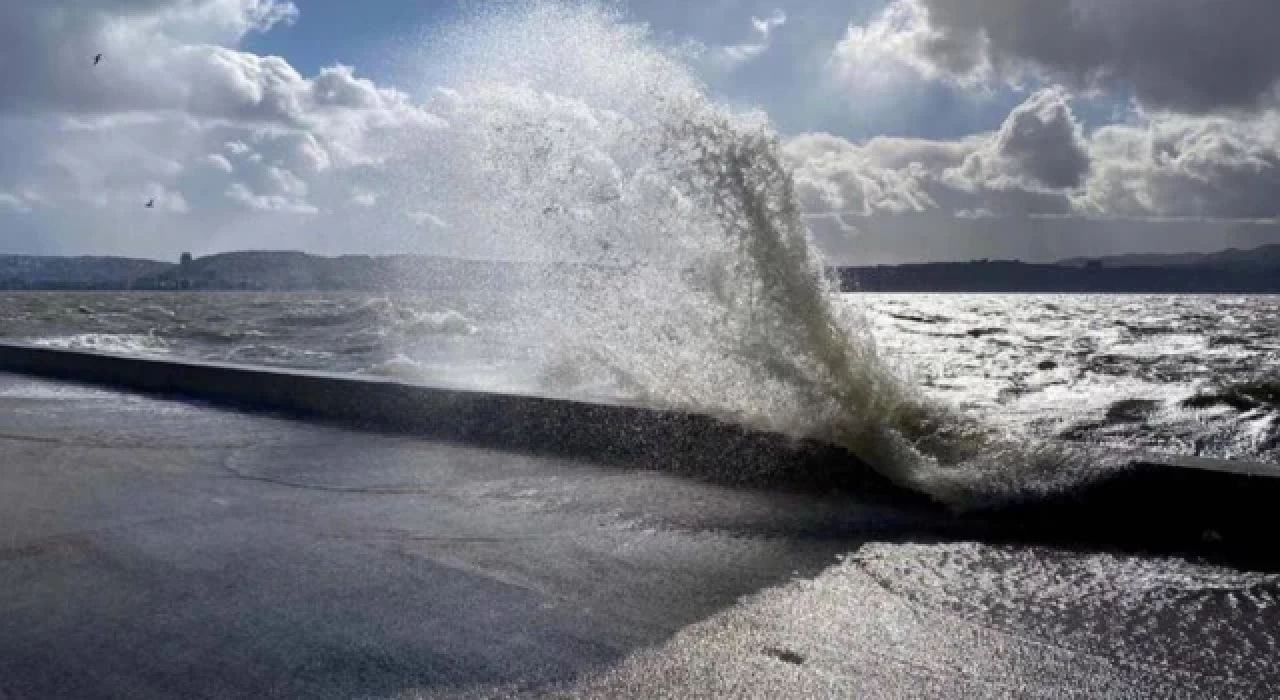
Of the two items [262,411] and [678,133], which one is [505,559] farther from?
[262,411]

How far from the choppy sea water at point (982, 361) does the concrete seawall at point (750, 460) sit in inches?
23.9

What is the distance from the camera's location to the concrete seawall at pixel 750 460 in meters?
3.52

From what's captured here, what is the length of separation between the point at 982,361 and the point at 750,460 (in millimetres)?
14891

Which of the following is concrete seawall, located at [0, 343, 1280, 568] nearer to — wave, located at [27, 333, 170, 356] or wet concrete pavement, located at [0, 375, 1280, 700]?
wet concrete pavement, located at [0, 375, 1280, 700]

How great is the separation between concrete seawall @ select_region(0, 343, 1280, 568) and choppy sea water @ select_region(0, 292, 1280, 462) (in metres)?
0.61

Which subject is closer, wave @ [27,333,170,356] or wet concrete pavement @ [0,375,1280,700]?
wet concrete pavement @ [0,375,1280,700]

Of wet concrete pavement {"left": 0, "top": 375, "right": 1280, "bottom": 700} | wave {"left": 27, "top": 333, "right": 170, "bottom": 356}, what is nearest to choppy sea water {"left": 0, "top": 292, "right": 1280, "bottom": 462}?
wave {"left": 27, "top": 333, "right": 170, "bottom": 356}

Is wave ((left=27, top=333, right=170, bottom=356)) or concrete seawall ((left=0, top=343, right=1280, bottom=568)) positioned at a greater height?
concrete seawall ((left=0, top=343, right=1280, bottom=568))

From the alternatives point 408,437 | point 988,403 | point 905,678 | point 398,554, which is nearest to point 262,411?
point 408,437

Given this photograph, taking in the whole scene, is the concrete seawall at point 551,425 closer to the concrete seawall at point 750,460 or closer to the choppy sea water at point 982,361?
the concrete seawall at point 750,460

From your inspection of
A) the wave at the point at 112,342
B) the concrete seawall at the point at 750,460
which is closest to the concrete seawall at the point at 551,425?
the concrete seawall at the point at 750,460

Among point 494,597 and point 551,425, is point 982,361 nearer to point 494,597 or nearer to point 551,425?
point 551,425

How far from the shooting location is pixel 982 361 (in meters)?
18.5

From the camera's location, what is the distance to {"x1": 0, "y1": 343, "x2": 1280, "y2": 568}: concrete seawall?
3.52 meters
